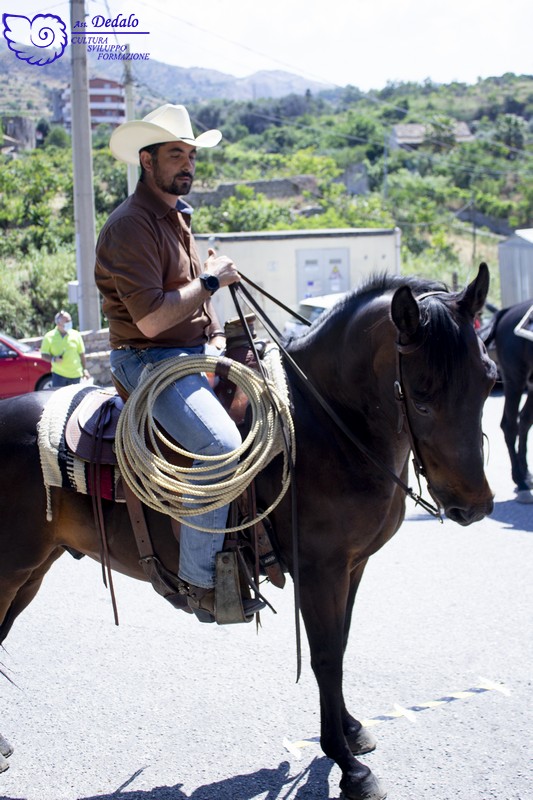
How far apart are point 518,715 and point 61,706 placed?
2.19m

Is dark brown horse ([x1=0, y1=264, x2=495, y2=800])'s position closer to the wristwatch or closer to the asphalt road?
the asphalt road

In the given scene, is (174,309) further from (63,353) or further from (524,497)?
(63,353)

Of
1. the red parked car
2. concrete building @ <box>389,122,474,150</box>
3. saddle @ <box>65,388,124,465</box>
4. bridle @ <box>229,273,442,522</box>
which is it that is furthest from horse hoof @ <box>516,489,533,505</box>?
concrete building @ <box>389,122,474,150</box>

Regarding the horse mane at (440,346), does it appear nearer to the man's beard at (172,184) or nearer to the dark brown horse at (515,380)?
the man's beard at (172,184)

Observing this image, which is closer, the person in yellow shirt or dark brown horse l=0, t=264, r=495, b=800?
dark brown horse l=0, t=264, r=495, b=800

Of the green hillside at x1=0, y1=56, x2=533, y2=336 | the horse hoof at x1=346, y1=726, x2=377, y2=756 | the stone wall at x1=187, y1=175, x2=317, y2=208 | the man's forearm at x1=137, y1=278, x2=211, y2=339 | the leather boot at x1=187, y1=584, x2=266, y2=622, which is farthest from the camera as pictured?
the stone wall at x1=187, y1=175, x2=317, y2=208

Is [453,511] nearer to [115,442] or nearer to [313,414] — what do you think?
[313,414]

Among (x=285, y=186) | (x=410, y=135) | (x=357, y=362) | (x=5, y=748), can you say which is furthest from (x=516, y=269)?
(x=410, y=135)

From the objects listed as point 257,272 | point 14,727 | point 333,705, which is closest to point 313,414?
point 333,705

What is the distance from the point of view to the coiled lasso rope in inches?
125

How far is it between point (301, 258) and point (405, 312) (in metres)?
18.4

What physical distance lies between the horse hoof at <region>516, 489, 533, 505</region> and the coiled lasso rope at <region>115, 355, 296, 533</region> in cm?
529

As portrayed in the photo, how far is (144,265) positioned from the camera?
3.17 m

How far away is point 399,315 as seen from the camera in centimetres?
289
